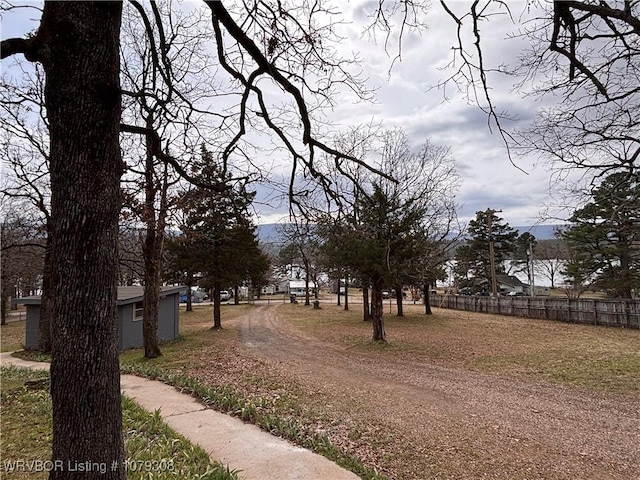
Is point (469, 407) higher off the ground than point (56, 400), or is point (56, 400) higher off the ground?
point (56, 400)

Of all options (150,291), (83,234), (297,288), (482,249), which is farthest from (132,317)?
(297,288)

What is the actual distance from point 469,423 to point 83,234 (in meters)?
6.27

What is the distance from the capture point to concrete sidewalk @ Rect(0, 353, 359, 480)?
3553 millimetres

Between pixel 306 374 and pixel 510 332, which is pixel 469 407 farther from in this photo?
pixel 510 332

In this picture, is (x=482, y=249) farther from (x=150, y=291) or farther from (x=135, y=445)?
(x=135, y=445)

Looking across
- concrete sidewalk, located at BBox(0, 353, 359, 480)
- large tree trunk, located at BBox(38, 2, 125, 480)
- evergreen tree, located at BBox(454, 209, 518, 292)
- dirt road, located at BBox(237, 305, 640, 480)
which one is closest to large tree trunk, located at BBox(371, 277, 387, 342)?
dirt road, located at BBox(237, 305, 640, 480)

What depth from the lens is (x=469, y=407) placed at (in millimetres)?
6902

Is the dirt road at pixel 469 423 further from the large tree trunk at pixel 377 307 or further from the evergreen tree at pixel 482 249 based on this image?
the evergreen tree at pixel 482 249

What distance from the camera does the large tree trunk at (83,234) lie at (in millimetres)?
1624

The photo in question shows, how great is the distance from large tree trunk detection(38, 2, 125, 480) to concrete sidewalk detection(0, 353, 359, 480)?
2.18m

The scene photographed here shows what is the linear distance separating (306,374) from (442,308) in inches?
901

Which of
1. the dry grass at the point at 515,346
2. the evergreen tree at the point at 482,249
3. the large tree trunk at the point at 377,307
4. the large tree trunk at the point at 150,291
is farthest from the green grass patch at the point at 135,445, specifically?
the evergreen tree at the point at 482,249

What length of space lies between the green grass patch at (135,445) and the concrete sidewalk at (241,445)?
0.66ft

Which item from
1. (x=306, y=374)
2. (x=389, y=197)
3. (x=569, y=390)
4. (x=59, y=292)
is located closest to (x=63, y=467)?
(x=59, y=292)
